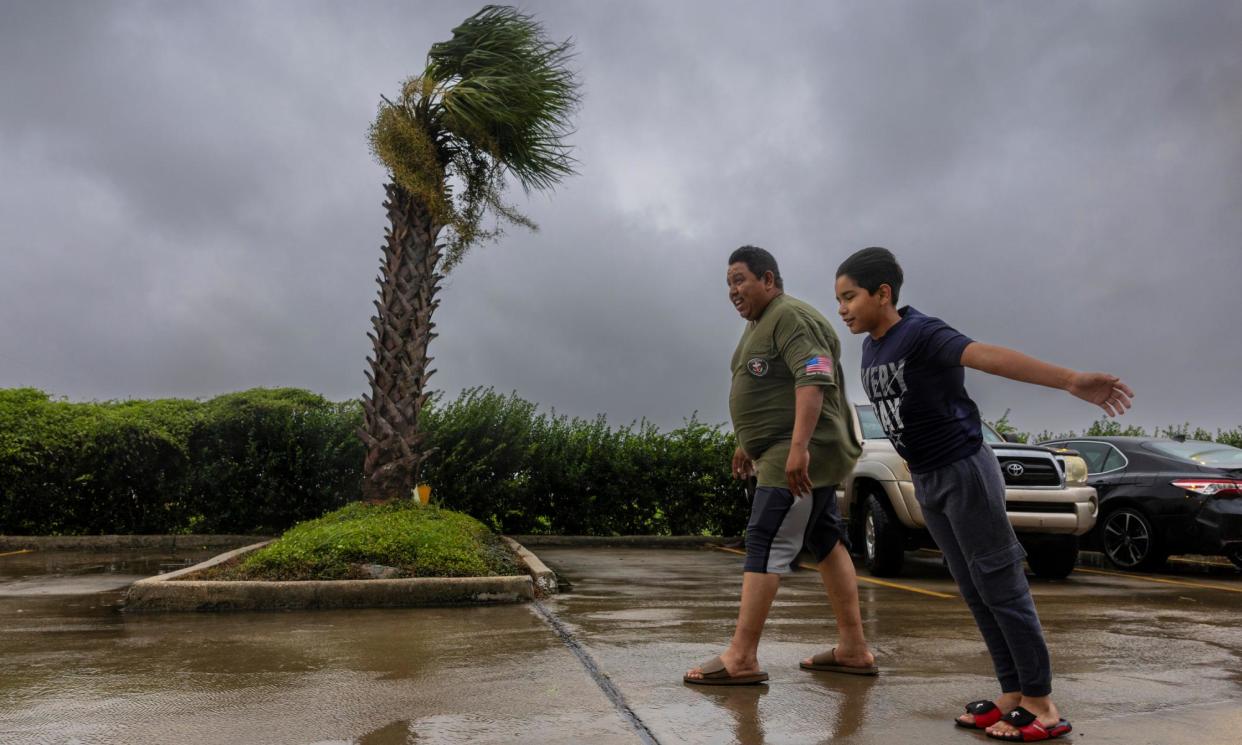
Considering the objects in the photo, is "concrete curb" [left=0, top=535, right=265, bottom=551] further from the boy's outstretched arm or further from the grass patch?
the boy's outstretched arm

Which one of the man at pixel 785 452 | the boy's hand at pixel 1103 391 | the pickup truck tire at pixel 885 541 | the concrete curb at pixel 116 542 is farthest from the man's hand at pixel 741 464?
the concrete curb at pixel 116 542

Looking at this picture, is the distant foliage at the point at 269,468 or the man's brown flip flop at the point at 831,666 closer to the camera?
the man's brown flip flop at the point at 831,666

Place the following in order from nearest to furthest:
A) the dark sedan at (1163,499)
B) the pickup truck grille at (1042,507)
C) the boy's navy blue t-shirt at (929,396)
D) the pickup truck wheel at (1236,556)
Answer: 1. the boy's navy blue t-shirt at (929,396)
2. the pickup truck grille at (1042,507)
3. the dark sedan at (1163,499)
4. the pickup truck wheel at (1236,556)

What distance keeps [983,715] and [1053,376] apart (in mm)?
1319

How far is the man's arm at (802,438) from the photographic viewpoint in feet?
13.0

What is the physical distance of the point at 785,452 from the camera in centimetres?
420

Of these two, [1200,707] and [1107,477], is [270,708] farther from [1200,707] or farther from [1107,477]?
[1107,477]

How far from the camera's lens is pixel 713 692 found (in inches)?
155

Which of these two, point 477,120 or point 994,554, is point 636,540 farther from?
point 994,554

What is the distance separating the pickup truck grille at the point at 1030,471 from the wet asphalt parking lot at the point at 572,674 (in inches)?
76.0

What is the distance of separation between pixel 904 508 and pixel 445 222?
6.55 m

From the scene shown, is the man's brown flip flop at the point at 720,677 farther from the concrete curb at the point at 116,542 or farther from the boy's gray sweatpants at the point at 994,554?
the concrete curb at the point at 116,542

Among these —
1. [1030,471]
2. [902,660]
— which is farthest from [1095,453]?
[902,660]

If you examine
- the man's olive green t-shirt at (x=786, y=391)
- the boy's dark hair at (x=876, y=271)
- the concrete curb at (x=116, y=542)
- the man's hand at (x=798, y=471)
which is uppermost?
the boy's dark hair at (x=876, y=271)
